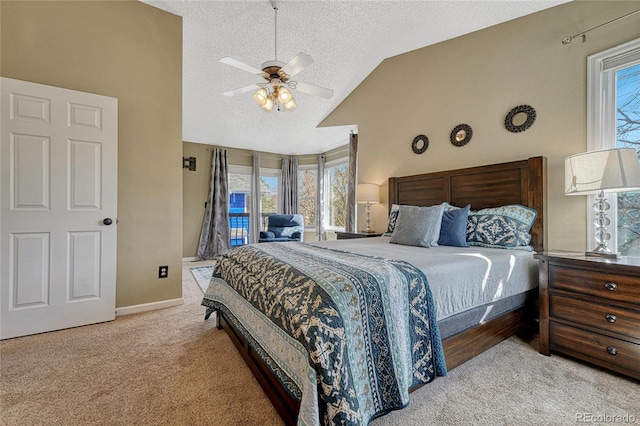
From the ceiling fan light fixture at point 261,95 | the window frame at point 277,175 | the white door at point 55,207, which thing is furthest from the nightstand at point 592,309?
the window frame at point 277,175

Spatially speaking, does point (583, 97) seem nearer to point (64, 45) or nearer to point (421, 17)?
point (421, 17)

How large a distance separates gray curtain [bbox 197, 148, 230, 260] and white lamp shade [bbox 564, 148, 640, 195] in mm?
5559

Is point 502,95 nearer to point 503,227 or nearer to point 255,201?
point 503,227

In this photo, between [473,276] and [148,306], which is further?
[148,306]

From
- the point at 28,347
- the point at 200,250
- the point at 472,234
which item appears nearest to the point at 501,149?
the point at 472,234

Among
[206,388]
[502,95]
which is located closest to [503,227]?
[502,95]

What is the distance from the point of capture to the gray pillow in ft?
8.04

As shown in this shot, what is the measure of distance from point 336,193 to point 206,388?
493 cm

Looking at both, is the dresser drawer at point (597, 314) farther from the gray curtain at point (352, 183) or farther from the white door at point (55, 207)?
the white door at point (55, 207)

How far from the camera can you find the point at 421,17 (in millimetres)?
2971

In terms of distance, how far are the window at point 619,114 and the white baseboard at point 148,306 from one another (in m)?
3.98

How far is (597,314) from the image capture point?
68.4 inches

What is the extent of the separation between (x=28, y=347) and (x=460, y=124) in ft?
14.6

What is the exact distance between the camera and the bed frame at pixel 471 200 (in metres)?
1.55
